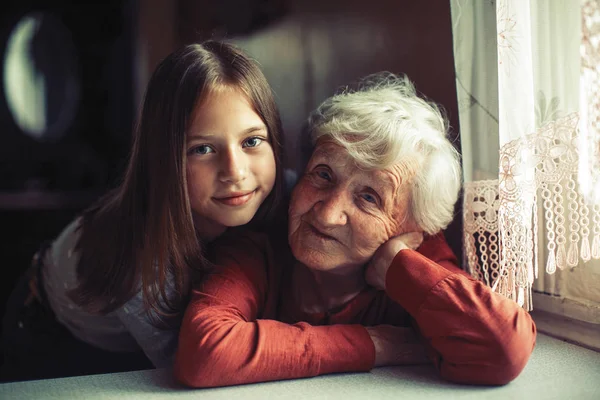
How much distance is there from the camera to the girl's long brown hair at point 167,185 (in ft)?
4.00

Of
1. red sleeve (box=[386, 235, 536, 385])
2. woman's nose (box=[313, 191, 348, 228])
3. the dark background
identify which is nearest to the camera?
red sleeve (box=[386, 235, 536, 385])

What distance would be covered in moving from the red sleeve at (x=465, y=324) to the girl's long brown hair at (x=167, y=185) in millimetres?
435

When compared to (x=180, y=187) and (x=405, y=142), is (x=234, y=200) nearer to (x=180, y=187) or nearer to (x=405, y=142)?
(x=180, y=187)

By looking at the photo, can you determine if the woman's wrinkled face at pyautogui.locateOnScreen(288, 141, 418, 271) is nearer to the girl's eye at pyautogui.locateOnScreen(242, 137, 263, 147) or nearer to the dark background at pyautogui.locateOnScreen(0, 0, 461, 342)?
the girl's eye at pyautogui.locateOnScreen(242, 137, 263, 147)

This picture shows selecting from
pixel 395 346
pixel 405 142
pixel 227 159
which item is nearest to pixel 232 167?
pixel 227 159

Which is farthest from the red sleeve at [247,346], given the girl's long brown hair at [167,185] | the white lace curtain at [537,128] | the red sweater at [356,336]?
the white lace curtain at [537,128]

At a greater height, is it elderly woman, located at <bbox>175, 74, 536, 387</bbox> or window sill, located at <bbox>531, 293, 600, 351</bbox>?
elderly woman, located at <bbox>175, 74, 536, 387</bbox>

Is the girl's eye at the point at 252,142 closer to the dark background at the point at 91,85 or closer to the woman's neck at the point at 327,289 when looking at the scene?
the woman's neck at the point at 327,289

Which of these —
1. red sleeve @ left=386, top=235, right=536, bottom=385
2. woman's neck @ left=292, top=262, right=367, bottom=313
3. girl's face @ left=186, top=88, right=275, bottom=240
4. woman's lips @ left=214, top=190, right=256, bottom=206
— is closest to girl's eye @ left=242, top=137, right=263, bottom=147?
girl's face @ left=186, top=88, right=275, bottom=240

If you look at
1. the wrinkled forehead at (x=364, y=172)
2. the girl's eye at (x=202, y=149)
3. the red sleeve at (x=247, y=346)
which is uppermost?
the girl's eye at (x=202, y=149)

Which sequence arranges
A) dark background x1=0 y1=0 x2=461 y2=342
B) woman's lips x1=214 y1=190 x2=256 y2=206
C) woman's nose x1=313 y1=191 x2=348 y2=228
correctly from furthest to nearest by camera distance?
dark background x1=0 y1=0 x2=461 y2=342 < woman's lips x1=214 y1=190 x2=256 y2=206 < woman's nose x1=313 y1=191 x2=348 y2=228

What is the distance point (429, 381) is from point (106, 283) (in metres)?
0.77

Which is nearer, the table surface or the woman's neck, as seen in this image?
the table surface

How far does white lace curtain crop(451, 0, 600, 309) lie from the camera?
41.6 inches
